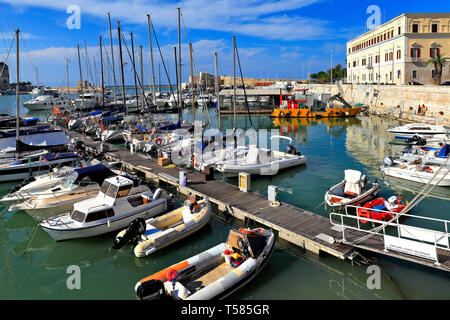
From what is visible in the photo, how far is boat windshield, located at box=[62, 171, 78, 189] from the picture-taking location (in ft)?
59.8

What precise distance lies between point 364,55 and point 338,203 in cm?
7193

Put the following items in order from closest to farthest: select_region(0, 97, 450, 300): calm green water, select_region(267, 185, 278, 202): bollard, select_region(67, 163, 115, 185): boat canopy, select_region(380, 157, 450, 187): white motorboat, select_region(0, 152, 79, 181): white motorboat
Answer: select_region(0, 97, 450, 300): calm green water < select_region(267, 185, 278, 202): bollard < select_region(67, 163, 115, 185): boat canopy < select_region(380, 157, 450, 187): white motorboat < select_region(0, 152, 79, 181): white motorboat

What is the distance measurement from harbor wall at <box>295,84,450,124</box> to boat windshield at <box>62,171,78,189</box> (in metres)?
44.5

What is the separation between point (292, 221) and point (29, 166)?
19650 millimetres

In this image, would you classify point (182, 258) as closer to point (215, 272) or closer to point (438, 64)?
point (215, 272)

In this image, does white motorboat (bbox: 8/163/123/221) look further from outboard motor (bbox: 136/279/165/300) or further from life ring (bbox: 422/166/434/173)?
life ring (bbox: 422/166/434/173)

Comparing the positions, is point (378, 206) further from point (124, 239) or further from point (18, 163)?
point (18, 163)

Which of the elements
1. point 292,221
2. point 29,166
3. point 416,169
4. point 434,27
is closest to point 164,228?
point 292,221

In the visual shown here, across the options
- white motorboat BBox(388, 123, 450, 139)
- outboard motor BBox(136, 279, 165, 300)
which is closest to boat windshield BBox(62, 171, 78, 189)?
outboard motor BBox(136, 279, 165, 300)

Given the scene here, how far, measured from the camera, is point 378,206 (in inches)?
612

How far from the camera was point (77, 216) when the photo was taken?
1483 cm
